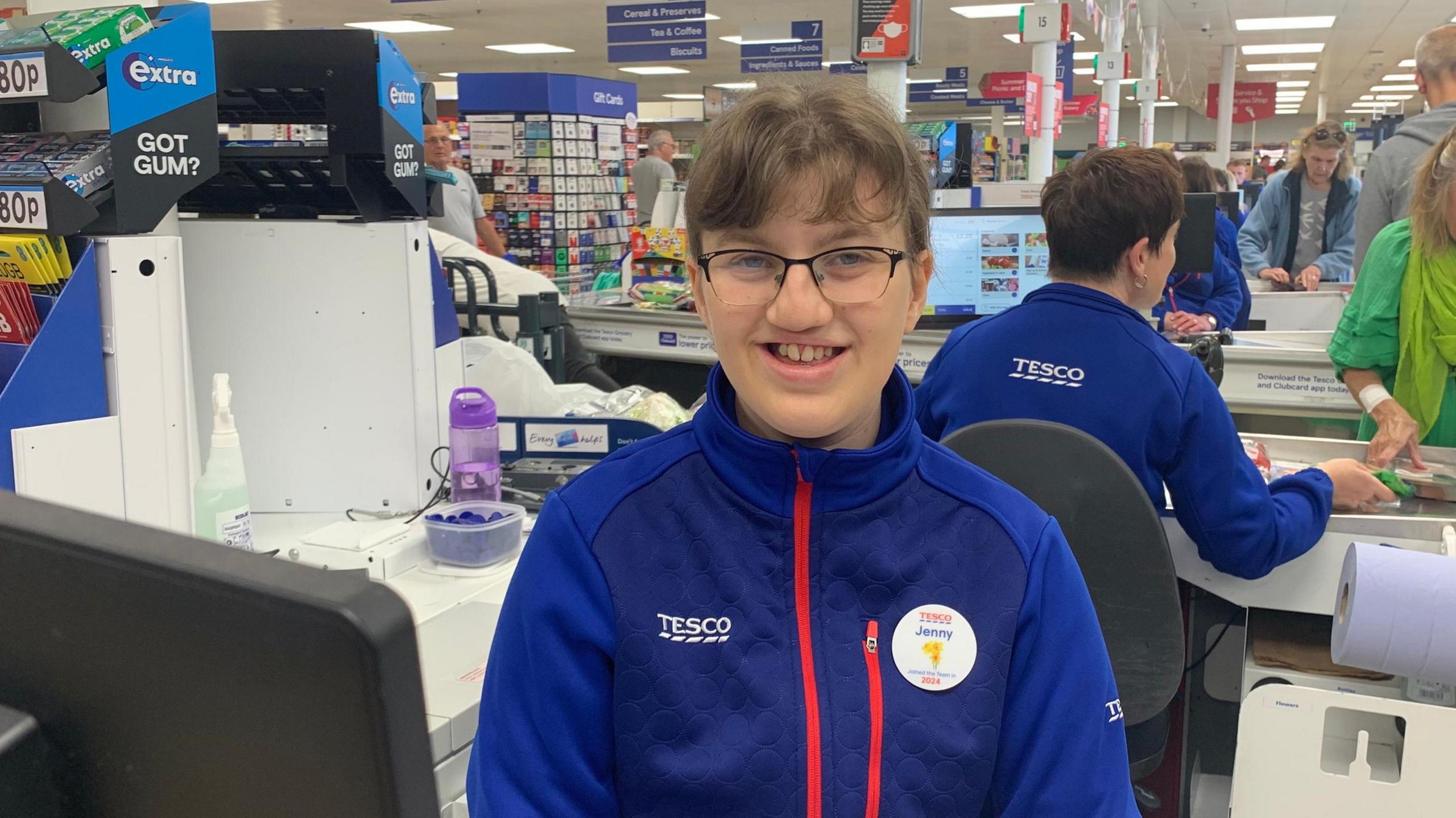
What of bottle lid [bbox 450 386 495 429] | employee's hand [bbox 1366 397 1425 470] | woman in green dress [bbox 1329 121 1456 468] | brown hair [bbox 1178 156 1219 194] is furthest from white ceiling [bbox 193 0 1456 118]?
bottle lid [bbox 450 386 495 429]

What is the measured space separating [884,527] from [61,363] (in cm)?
115

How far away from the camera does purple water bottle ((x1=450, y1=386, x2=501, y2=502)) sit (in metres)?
2.05

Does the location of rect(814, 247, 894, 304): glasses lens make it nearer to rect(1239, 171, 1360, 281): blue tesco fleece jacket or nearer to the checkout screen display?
the checkout screen display

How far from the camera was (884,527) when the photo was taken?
101 centimetres

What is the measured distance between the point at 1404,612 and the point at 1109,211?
32.5 inches

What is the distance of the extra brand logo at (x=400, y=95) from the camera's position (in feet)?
6.66

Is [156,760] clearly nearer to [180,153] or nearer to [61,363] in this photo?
[61,363]

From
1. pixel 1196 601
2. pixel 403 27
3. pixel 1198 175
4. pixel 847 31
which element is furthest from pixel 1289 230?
pixel 403 27

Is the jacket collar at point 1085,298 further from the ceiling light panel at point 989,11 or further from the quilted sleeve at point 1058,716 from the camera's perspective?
the ceiling light panel at point 989,11

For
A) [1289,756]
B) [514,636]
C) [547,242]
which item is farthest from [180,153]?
[547,242]

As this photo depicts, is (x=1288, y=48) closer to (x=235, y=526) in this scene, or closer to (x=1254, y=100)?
(x=1254, y=100)

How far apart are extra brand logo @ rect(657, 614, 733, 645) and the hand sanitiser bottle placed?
0.90 m

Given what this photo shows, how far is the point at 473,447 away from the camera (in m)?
2.09

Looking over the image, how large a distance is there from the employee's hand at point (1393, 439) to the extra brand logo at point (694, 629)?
2.00 meters
